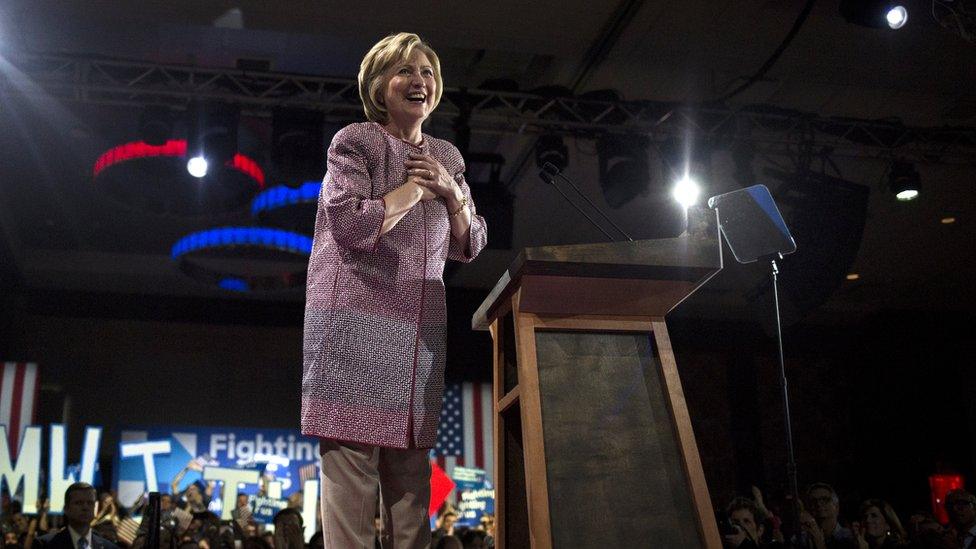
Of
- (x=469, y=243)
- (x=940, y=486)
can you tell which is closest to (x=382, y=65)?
(x=469, y=243)

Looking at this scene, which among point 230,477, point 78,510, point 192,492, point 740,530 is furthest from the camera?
point 230,477

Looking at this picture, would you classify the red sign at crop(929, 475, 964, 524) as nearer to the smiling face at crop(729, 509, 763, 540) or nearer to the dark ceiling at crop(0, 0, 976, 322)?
the dark ceiling at crop(0, 0, 976, 322)

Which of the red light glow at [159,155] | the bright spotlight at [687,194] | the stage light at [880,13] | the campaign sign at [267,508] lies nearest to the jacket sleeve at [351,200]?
the bright spotlight at [687,194]

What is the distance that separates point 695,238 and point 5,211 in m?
8.74

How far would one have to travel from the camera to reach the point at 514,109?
6254 mm

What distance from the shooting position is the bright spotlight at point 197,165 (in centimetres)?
595

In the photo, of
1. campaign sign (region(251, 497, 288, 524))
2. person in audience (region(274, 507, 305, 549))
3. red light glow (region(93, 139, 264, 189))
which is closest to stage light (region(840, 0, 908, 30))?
red light glow (region(93, 139, 264, 189))

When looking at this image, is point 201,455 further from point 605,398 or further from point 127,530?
point 605,398

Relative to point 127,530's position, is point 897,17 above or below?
above

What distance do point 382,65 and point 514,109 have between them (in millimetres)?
4632

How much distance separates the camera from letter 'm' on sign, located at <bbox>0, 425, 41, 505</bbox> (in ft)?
29.5

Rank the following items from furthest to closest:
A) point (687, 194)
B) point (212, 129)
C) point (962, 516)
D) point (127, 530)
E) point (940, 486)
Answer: point (940, 486) → point (127, 530) → point (212, 129) → point (962, 516) → point (687, 194)

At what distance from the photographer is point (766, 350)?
460 inches

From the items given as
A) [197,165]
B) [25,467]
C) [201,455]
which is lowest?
[25,467]
